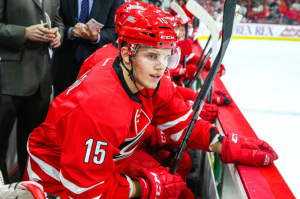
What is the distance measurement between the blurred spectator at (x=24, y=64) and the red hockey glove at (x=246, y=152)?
101 centimetres

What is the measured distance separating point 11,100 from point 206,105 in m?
1.02

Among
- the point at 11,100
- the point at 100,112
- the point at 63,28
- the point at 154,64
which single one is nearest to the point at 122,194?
the point at 100,112

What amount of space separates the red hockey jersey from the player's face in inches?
2.3

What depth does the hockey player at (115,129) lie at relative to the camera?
938mm

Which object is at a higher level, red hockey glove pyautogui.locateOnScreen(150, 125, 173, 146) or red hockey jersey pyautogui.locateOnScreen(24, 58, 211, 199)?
red hockey jersey pyautogui.locateOnScreen(24, 58, 211, 199)

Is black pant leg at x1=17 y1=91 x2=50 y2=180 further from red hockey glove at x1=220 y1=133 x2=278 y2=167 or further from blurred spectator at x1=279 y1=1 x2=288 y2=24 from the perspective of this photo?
blurred spectator at x1=279 y1=1 x2=288 y2=24

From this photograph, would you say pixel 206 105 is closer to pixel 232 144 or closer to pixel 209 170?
pixel 209 170

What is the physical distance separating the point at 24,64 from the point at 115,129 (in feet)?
3.02

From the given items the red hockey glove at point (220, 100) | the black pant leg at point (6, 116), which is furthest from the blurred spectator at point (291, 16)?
the black pant leg at point (6, 116)

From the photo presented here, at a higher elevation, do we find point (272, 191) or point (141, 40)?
point (141, 40)

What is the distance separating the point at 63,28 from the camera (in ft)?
6.14

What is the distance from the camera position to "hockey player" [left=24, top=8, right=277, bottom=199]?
0.94 m

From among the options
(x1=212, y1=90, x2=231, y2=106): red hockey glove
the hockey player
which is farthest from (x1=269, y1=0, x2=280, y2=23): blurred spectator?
the hockey player

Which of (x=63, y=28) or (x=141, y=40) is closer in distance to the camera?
(x=141, y=40)
